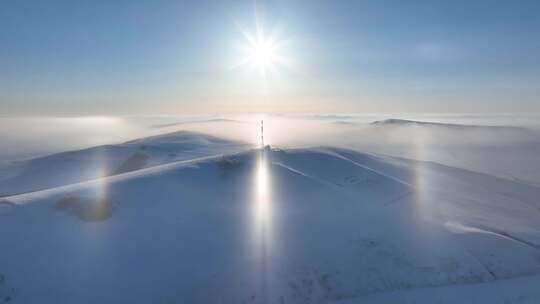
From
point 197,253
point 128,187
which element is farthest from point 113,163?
point 197,253

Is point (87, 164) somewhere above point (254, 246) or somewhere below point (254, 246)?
above

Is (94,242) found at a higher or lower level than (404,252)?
higher

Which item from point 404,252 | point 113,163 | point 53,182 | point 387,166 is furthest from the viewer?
point 113,163

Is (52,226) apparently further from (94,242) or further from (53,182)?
(53,182)

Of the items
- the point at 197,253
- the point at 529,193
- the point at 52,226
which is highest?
the point at 52,226

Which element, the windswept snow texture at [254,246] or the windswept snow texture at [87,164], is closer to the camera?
the windswept snow texture at [254,246]
